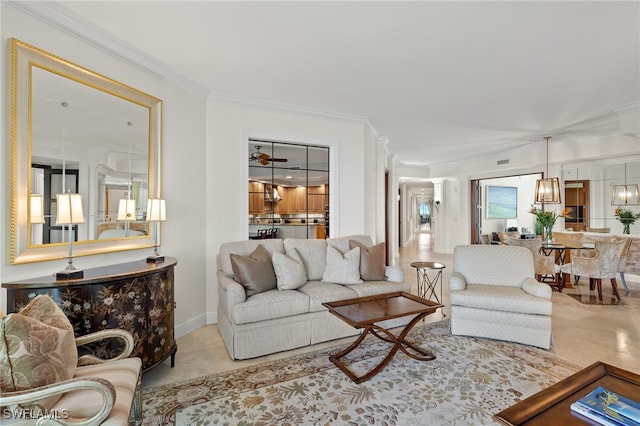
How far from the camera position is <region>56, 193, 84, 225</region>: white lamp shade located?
196 cm

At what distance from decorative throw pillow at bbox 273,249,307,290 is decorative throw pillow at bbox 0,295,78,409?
1.84 m

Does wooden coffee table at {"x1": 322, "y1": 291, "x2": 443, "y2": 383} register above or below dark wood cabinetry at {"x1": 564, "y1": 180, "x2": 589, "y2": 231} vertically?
below

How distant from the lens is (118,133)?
2729mm

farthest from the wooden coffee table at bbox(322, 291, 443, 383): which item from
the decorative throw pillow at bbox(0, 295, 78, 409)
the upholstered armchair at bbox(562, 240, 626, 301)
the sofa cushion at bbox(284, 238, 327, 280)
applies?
the upholstered armchair at bbox(562, 240, 626, 301)

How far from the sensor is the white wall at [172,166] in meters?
2.09

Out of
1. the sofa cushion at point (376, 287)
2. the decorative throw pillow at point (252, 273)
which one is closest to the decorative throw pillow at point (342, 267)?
the sofa cushion at point (376, 287)

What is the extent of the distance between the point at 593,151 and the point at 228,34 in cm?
670

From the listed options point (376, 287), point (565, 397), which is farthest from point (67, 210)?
point (565, 397)

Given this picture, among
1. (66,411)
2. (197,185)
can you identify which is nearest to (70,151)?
(197,185)

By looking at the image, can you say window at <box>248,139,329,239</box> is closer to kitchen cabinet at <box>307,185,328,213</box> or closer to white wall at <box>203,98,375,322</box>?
kitchen cabinet at <box>307,185,328,213</box>

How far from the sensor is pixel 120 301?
2.12m

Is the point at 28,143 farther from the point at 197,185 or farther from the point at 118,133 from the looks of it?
the point at 197,185

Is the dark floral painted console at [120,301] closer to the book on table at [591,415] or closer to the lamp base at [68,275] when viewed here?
the lamp base at [68,275]

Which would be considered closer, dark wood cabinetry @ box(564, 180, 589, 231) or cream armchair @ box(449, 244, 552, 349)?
cream armchair @ box(449, 244, 552, 349)
